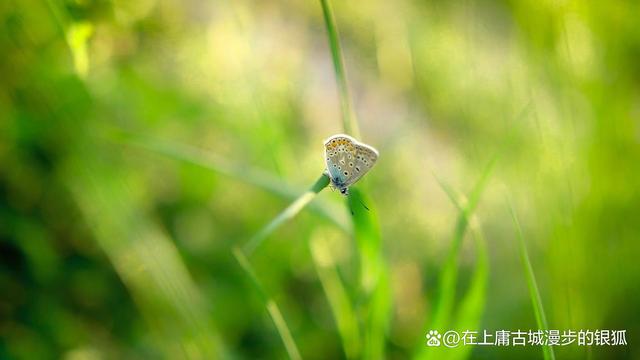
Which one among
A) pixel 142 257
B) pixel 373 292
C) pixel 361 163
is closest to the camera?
pixel 361 163

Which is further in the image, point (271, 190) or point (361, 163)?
point (271, 190)

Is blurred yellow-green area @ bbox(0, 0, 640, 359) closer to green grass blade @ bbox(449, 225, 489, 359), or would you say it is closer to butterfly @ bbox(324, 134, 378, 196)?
green grass blade @ bbox(449, 225, 489, 359)

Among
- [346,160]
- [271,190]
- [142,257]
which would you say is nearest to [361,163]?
[346,160]

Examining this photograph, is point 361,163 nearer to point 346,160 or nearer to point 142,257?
point 346,160

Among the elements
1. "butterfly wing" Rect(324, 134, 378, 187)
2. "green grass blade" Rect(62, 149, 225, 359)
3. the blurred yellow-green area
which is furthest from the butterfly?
"green grass blade" Rect(62, 149, 225, 359)

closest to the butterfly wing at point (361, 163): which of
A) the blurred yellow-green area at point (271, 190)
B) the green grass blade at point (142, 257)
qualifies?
the blurred yellow-green area at point (271, 190)

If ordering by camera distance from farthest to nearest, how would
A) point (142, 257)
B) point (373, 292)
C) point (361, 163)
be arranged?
point (142, 257) → point (373, 292) → point (361, 163)
